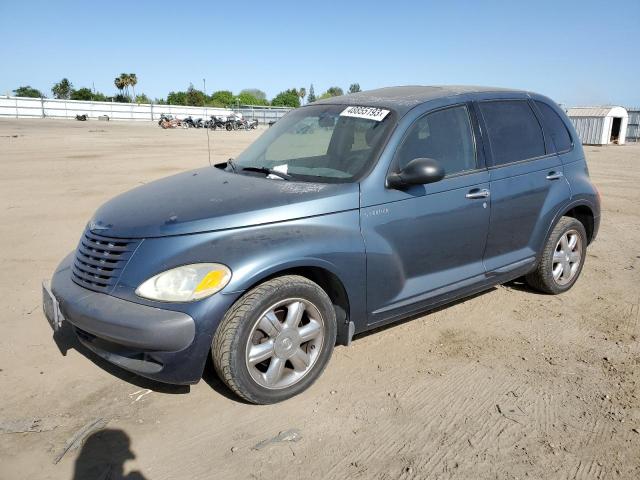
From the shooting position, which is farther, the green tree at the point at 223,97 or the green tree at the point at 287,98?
the green tree at the point at 223,97

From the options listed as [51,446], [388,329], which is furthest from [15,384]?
[388,329]

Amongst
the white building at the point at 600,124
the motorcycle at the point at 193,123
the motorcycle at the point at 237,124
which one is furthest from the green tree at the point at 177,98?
the white building at the point at 600,124

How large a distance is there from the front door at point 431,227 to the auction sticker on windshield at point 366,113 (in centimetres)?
25

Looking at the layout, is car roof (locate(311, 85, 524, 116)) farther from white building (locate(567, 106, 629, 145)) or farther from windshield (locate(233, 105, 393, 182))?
white building (locate(567, 106, 629, 145))

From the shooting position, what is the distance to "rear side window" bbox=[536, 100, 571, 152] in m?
4.84

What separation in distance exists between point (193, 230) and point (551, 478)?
2203 millimetres

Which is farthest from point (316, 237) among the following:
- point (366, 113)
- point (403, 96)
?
point (403, 96)

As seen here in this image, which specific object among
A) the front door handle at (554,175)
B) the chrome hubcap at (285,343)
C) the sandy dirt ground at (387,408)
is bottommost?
the sandy dirt ground at (387,408)

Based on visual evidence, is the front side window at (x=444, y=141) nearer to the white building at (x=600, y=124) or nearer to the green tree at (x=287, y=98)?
the white building at (x=600, y=124)

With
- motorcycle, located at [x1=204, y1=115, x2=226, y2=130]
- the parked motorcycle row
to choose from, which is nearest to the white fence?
the parked motorcycle row

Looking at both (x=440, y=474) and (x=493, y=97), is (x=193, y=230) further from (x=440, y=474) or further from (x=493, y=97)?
(x=493, y=97)

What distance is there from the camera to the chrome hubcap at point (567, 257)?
4.93 metres

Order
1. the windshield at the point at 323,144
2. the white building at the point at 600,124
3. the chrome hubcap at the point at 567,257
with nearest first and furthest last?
the windshield at the point at 323,144 → the chrome hubcap at the point at 567,257 → the white building at the point at 600,124

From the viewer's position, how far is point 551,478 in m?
2.56
